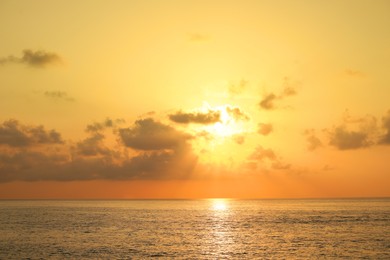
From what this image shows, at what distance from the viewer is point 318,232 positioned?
115625 millimetres

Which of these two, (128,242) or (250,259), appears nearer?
(250,259)

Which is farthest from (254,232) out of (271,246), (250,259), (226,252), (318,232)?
(250,259)

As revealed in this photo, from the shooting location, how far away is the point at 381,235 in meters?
105

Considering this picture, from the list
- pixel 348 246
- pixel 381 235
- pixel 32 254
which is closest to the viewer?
pixel 32 254

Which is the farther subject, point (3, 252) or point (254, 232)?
point (254, 232)

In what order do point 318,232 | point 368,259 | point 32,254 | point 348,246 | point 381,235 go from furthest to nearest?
point 318,232 → point 381,235 → point 348,246 → point 32,254 → point 368,259

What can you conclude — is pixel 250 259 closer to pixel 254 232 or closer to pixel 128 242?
pixel 128 242

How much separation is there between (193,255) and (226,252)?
7245mm

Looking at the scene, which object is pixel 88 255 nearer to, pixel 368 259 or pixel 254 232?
pixel 368 259

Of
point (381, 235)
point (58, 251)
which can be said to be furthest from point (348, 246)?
point (58, 251)

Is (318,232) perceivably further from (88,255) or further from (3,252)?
(3,252)

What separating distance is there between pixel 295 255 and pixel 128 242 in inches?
1388

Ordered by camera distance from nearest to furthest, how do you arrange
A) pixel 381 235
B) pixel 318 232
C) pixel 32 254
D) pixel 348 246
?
pixel 32 254 → pixel 348 246 → pixel 381 235 → pixel 318 232

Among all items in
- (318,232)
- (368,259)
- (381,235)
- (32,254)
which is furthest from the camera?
(318,232)
